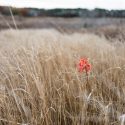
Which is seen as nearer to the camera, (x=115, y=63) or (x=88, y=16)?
(x=115, y=63)

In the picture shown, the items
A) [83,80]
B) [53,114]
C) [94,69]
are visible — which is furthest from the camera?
[94,69]

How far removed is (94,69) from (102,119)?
803 mm

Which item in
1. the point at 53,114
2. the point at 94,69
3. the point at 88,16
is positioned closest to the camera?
the point at 53,114

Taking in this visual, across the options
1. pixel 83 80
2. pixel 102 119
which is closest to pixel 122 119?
pixel 102 119

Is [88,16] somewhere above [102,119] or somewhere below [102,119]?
below

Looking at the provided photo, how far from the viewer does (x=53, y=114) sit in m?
1.81

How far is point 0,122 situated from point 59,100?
0.33 meters

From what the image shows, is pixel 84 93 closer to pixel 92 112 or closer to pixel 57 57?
pixel 92 112

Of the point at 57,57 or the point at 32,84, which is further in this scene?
the point at 57,57

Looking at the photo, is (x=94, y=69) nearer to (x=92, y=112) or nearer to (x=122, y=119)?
(x=92, y=112)

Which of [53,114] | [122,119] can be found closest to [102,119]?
[122,119]

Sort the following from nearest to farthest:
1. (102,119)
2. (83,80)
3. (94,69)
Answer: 1. (102,119)
2. (83,80)
3. (94,69)

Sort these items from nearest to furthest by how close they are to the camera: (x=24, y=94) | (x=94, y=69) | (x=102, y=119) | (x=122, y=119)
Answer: (x=122, y=119) < (x=102, y=119) < (x=24, y=94) < (x=94, y=69)

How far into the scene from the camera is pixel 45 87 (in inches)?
79.5
